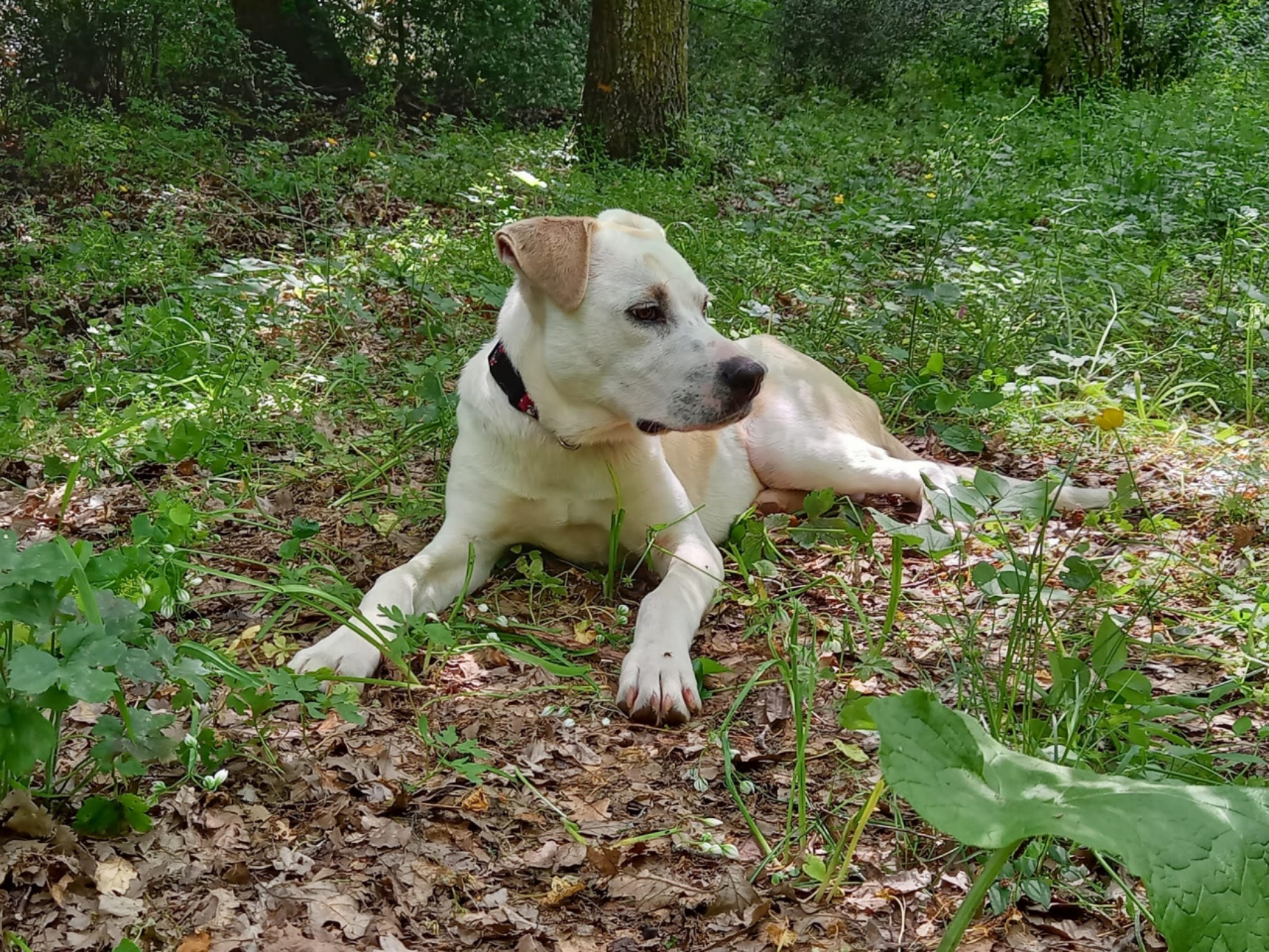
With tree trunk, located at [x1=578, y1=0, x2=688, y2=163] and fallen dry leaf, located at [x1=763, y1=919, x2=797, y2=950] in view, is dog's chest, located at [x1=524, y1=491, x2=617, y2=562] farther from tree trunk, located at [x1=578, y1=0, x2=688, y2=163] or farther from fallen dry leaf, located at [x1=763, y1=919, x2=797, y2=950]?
tree trunk, located at [x1=578, y1=0, x2=688, y2=163]

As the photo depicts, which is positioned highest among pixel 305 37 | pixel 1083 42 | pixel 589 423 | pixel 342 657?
pixel 1083 42

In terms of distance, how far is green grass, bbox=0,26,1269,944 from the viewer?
2.62 m

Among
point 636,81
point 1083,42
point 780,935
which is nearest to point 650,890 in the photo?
point 780,935

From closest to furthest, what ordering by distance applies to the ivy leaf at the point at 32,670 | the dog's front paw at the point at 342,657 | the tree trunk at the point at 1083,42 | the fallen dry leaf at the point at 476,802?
the ivy leaf at the point at 32,670 < the fallen dry leaf at the point at 476,802 < the dog's front paw at the point at 342,657 < the tree trunk at the point at 1083,42

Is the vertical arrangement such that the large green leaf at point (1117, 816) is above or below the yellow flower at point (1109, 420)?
below

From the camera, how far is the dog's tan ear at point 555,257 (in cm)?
314

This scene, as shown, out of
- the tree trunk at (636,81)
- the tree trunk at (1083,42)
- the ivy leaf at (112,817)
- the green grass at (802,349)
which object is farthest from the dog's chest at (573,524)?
the tree trunk at (1083,42)

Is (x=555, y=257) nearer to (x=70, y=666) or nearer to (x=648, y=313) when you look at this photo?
(x=648, y=313)

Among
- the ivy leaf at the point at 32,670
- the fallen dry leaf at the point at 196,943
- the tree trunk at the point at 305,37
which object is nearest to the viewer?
the ivy leaf at the point at 32,670

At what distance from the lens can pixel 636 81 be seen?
868cm

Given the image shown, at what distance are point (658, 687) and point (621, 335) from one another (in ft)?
3.65

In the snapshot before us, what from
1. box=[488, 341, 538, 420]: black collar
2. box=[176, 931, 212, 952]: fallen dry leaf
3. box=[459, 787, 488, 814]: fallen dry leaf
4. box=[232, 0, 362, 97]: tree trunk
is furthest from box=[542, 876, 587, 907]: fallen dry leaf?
box=[232, 0, 362, 97]: tree trunk

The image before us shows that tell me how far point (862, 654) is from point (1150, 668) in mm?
753

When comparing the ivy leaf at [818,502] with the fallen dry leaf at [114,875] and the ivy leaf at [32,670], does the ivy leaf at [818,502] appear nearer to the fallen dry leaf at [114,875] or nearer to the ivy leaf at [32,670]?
the fallen dry leaf at [114,875]
